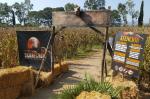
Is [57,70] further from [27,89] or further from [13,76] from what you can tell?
[13,76]

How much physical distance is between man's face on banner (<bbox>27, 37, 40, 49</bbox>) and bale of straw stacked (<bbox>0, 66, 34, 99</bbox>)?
243 centimetres

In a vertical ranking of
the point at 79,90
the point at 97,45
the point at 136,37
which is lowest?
the point at 97,45

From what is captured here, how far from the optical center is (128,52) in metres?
9.84

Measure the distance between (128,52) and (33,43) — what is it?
407cm

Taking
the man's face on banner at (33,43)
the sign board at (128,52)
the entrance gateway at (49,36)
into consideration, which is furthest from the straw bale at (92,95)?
the man's face on banner at (33,43)

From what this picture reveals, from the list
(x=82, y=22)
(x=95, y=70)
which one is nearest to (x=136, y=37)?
(x=82, y=22)

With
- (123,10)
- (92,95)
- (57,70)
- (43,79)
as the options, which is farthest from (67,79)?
(123,10)

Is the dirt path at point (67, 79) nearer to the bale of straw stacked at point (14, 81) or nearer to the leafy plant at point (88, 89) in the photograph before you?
the bale of straw stacked at point (14, 81)

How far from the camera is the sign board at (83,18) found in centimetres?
1006

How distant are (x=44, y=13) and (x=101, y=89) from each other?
309ft

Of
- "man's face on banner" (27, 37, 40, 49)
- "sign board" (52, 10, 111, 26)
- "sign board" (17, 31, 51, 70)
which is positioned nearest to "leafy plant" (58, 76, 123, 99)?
"sign board" (52, 10, 111, 26)

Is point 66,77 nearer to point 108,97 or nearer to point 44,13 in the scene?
point 108,97

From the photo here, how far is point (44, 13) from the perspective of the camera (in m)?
99.2

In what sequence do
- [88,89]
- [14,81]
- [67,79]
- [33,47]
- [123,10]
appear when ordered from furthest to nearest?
[123,10] < [67,79] < [33,47] < [14,81] < [88,89]
